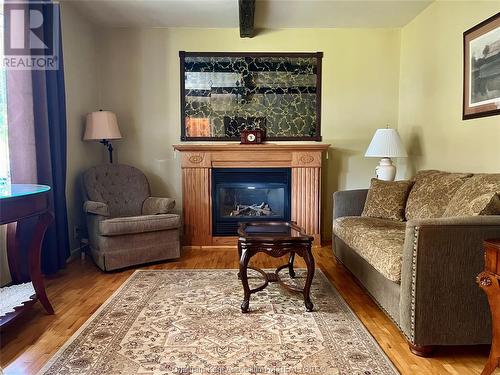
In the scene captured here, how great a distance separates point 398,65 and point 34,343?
4.49 metres

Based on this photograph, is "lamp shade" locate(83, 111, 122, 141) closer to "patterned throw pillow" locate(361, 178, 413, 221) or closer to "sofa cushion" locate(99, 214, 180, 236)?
"sofa cushion" locate(99, 214, 180, 236)

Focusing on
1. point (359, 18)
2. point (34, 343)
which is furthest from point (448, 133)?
point (34, 343)

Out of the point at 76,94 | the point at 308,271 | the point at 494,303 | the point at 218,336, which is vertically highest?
the point at 76,94

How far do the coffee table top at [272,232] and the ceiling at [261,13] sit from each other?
7.09ft

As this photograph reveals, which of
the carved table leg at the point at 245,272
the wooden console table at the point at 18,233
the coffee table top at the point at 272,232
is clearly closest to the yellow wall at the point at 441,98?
the coffee table top at the point at 272,232

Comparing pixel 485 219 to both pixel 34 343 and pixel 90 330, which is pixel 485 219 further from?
pixel 34 343

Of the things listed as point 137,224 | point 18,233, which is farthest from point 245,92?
point 18,233

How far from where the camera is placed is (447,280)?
1919 millimetres

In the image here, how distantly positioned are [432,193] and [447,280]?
46.6 inches

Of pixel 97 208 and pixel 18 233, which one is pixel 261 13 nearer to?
pixel 97 208

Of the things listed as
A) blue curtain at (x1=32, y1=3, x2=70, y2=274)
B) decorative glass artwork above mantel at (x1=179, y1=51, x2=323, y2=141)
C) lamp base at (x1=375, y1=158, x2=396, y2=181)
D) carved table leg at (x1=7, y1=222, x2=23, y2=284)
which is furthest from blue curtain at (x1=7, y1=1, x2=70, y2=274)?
lamp base at (x1=375, y1=158, x2=396, y2=181)

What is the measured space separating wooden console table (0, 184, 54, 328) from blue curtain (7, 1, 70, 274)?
34cm

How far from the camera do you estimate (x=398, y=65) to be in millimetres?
4570

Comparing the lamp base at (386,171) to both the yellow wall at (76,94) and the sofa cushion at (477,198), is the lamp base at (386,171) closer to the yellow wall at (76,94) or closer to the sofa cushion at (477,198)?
the sofa cushion at (477,198)
